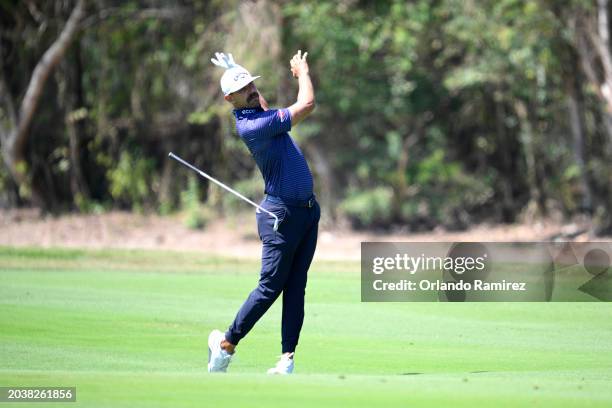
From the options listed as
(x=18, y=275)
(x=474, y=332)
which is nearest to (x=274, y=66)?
(x=18, y=275)

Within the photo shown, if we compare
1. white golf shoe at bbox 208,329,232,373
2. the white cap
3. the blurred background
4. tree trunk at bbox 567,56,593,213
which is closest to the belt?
the white cap

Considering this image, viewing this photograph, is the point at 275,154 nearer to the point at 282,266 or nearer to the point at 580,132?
the point at 282,266

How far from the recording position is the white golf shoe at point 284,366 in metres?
8.42

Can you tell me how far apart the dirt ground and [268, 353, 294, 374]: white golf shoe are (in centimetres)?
1387

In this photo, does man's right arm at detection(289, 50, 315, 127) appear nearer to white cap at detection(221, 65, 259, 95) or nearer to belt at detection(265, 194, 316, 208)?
white cap at detection(221, 65, 259, 95)

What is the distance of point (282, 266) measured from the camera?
858 cm

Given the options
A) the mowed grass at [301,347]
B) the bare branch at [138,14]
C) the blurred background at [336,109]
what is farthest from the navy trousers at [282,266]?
the bare branch at [138,14]

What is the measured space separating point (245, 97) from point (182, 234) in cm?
1667

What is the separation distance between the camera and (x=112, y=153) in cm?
2720

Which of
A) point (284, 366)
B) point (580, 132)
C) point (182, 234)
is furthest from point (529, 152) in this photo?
point (284, 366)

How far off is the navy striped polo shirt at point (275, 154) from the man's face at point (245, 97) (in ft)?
0.12

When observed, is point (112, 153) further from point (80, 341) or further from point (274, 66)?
point (80, 341)

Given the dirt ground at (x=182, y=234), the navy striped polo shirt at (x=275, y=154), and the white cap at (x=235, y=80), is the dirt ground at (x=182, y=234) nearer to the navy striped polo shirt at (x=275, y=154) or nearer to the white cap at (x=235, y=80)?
the navy striped polo shirt at (x=275, y=154)

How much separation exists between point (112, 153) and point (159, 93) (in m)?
1.78
